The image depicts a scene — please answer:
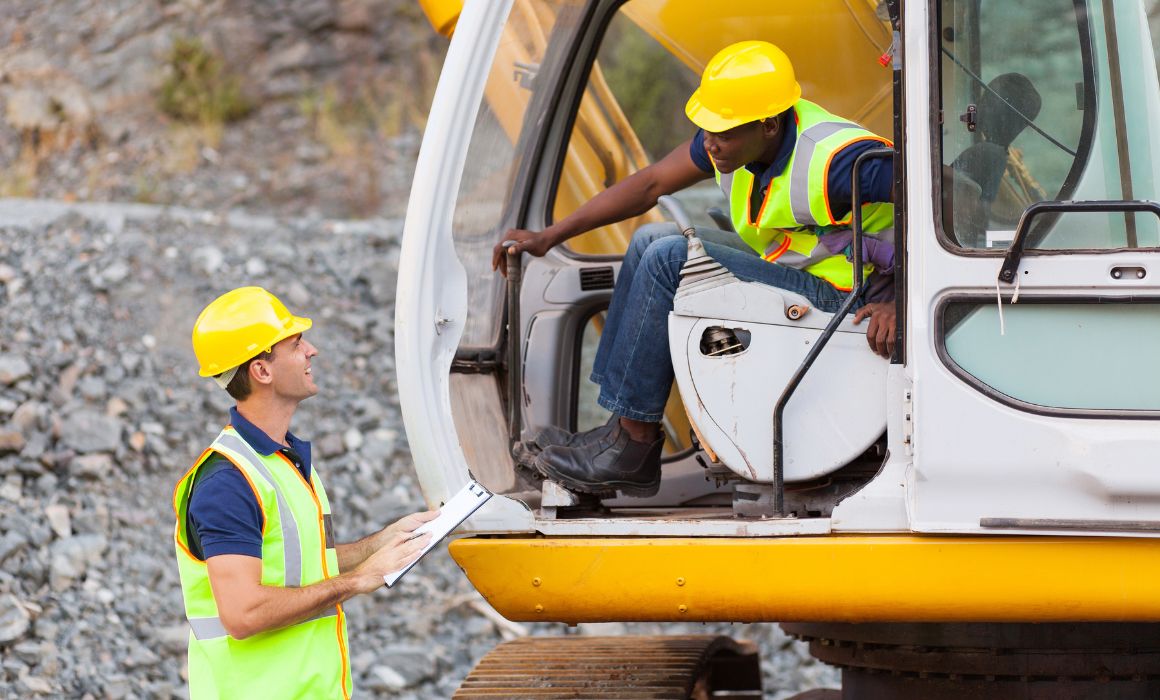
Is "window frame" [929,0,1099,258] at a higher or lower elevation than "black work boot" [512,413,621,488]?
higher

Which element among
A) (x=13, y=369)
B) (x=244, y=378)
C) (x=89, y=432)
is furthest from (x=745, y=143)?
(x=13, y=369)

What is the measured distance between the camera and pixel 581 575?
308 cm

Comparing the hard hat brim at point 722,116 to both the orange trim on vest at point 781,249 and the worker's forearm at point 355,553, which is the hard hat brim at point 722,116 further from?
the worker's forearm at point 355,553

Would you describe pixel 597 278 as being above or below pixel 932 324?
above

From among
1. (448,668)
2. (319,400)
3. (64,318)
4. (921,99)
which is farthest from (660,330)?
(64,318)

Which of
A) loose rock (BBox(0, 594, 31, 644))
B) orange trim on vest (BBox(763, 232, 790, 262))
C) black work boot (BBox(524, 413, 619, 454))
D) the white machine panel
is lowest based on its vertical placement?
loose rock (BBox(0, 594, 31, 644))

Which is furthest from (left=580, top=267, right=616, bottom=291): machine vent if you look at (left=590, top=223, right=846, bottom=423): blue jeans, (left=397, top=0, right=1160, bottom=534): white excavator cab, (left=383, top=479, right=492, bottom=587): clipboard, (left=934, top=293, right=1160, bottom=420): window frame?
(left=934, top=293, right=1160, bottom=420): window frame

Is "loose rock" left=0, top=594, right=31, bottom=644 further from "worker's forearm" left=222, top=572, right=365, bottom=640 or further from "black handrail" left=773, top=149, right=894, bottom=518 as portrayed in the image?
"black handrail" left=773, top=149, right=894, bottom=518

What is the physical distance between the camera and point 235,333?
2.92 m

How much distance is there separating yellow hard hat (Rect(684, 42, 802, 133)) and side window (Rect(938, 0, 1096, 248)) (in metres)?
0.46

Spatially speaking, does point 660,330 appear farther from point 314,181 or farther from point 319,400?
point 314,181

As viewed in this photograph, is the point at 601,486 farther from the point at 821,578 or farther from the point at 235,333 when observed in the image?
the point at 235,333

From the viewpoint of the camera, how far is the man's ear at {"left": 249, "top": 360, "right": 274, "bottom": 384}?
116 inches

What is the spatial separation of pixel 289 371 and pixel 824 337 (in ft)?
3.75
